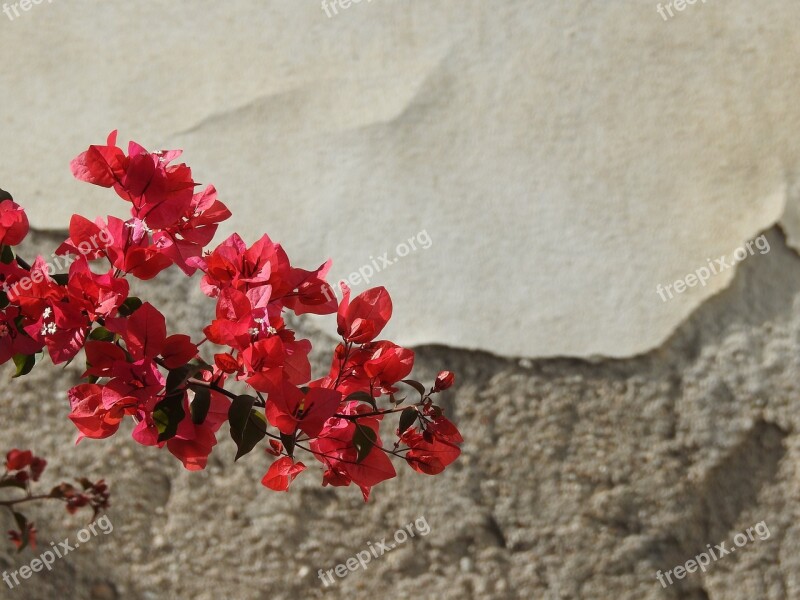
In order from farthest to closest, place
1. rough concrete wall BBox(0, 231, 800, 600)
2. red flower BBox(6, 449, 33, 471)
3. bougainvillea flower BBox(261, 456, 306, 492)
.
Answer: rough concrete wall BBox(0, 231, 800, 600) → red flower BBox(6, 449, 33, 471) → bougainvillea flower BBox(261, 456, 306, 492)

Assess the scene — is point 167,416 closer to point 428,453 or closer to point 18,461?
point 428,453

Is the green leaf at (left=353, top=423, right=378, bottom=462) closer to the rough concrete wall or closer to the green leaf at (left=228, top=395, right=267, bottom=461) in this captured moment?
the green leaf at (left=228, top=395, right=267, bottom=461)

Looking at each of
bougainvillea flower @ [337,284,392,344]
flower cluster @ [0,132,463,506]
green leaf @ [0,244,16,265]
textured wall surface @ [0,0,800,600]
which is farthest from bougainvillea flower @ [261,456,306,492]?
textured wall surface @ [0,0,800,600]

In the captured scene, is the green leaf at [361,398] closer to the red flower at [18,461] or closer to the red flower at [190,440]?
the red flower at [190,440]

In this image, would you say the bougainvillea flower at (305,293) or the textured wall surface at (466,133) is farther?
the textured wall surface at (466,133)

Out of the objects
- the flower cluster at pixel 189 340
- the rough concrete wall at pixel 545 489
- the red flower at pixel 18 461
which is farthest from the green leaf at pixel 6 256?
the rough concrete wall at pixel 545 489

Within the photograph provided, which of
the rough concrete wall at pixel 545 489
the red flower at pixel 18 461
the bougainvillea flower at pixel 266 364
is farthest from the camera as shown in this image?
the rough concrete wall at pixel 545 489
